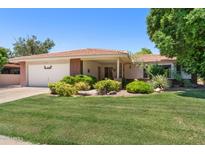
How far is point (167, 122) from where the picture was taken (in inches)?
303

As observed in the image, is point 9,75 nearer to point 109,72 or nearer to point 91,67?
point 91,67

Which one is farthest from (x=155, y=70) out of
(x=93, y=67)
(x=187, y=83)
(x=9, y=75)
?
(x=9, y=75)

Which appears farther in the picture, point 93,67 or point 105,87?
point 93,67

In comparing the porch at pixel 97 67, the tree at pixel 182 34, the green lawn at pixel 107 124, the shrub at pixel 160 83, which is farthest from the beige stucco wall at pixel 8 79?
the green lawn at pixel 107 124

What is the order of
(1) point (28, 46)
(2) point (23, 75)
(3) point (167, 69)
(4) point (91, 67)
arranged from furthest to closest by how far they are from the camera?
(1) point (28, 46) → (3) point (167, 69) → (2) point (23, 75) → (4) point (91, 67)

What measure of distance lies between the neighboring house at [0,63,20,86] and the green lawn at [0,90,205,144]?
19.2 metres

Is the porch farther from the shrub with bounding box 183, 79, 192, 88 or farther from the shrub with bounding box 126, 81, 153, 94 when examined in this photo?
the shrub with bounding box 183, 79, 192, 88

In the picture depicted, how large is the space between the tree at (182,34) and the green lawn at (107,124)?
192 inches

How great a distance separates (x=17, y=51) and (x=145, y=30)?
3384 cm

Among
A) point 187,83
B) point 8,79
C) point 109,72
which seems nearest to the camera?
point 187,83

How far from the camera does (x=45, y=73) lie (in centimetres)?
2292

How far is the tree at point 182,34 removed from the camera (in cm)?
1293

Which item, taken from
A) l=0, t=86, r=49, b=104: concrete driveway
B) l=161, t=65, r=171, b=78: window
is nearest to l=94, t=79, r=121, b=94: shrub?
l=0, t=86, r=49, b=104: concrete driveway

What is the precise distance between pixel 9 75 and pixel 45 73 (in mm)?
8826
